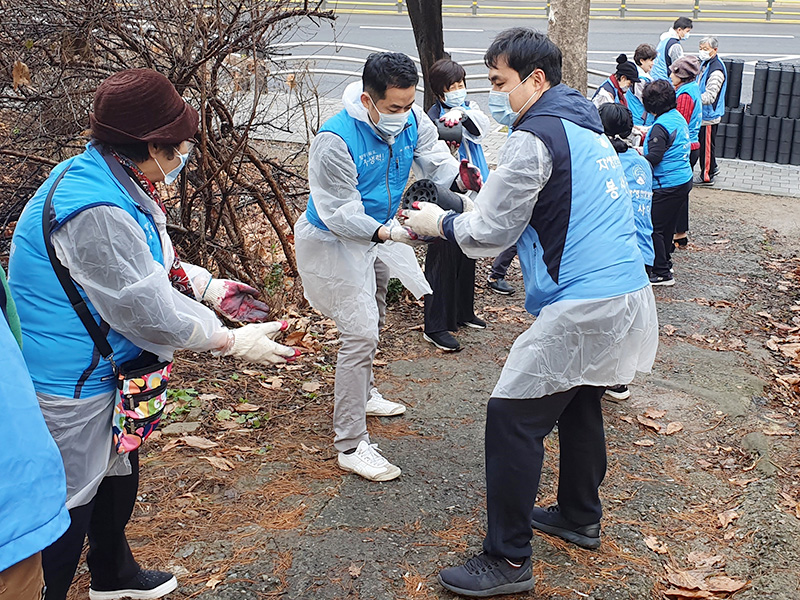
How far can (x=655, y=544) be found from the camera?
3.67 meters

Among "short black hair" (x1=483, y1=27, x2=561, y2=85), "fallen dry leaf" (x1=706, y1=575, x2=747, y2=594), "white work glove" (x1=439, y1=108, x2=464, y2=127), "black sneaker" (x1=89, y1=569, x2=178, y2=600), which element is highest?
"short black hair" (x1=483, y1=27, x2=561, y2=85)

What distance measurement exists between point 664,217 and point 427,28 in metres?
2.72

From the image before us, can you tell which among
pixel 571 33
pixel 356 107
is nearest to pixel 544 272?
pixel 356 107

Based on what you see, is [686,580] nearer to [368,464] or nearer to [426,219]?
[368,464]

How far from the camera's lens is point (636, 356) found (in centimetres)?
326

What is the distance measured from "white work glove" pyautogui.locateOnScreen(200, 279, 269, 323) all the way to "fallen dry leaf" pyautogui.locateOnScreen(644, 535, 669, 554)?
204 centimetres

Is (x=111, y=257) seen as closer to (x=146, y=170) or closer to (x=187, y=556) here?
(x=146, y=170)

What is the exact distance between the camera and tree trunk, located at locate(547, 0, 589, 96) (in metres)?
8.61

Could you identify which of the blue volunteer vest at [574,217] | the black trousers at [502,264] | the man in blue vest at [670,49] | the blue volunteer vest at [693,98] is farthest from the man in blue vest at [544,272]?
the man in blue vest at [670,49]

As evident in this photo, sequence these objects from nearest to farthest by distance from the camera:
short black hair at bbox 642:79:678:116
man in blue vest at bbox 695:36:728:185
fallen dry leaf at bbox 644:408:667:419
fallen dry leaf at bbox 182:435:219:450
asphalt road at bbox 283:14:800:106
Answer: fallen dry leaf at bbox 182:435:219:450
fallen dry leaf at bbox 644:408:667:419
short black hair at bbox 642:79:678:116
man in blue vest at bbox 695:36:728:185
asphalt road at bbox 283:14:800:106

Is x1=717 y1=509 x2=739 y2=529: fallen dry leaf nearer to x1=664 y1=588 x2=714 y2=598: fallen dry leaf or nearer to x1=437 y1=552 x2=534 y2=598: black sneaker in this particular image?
x1=664 y1=588 x2=714 y2=598: fallen dry leaf

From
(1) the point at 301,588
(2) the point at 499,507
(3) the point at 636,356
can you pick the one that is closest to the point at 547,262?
(3) the point at 636,356

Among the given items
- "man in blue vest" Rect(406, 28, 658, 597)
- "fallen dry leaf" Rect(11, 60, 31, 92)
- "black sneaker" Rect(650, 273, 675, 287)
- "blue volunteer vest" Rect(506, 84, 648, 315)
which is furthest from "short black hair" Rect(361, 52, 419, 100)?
"black sneaker" Rect(650, 273, 675, 287)

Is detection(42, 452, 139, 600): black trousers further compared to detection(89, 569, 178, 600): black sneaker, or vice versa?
detection(89, 569, 178, 600): black sneaker
